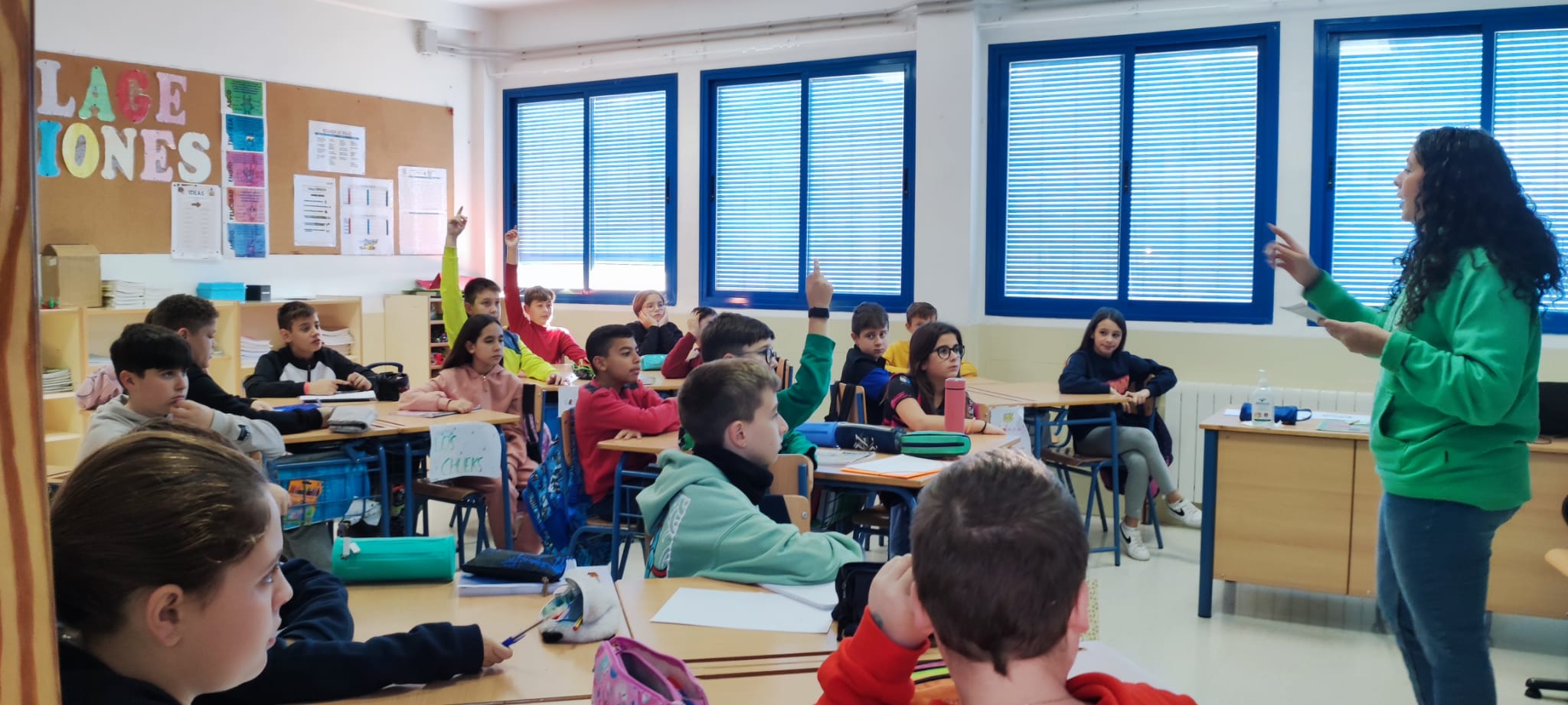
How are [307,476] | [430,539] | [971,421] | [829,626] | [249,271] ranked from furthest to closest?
[249,271]
[971,421]
[307,476]
[430,539]
[829,626]

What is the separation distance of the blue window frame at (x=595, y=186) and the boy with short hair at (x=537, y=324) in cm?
123

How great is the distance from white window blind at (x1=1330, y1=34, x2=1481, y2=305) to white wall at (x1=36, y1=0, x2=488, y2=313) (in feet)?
19.8

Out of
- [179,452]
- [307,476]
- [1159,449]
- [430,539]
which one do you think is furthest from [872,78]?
[179,452]

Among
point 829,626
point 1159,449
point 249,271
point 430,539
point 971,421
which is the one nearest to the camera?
point 829,626

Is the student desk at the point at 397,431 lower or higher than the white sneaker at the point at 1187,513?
higher

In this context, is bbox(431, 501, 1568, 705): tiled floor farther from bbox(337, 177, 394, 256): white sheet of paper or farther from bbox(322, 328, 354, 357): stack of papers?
bbox(337, 177, 394, 256): white sheet of paper

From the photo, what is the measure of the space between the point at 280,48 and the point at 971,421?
540cm

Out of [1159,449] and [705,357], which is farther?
[1159,449]

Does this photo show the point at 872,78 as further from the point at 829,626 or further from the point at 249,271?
the point at 829,626

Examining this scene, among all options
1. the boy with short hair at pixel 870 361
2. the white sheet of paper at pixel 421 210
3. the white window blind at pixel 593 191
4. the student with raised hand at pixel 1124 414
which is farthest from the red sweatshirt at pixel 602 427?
the white sheet of paper at pixel 421 210

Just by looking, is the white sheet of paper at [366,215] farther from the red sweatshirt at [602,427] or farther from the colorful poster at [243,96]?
the red sweatshirt at [602,427]

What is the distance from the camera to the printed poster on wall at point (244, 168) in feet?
22.6

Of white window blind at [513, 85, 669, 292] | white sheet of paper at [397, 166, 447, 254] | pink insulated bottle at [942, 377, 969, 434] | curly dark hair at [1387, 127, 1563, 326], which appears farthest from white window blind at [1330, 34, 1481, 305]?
white sheet of paper at [397, 166, 447, 254]

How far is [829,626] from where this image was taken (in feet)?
6.25
